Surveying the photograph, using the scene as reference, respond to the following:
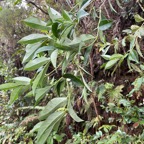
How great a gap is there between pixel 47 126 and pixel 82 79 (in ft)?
0.32

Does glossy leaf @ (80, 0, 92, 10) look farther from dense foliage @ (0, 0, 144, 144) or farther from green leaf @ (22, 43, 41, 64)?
green leaf @ (22, 43, 41, 64)

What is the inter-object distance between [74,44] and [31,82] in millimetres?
94

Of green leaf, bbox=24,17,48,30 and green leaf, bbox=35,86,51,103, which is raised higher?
green leaf, bbox=24,17,48,30

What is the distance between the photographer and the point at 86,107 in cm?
132

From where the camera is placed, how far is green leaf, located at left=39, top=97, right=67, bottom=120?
1.21ft

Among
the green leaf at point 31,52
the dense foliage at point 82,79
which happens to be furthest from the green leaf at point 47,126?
the green leaf at point 31,52

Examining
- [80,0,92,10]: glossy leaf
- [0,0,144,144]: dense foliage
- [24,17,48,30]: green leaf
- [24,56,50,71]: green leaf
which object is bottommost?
[0,0,144,144]: dense foliage

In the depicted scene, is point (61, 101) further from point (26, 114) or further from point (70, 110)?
point (26, 114)

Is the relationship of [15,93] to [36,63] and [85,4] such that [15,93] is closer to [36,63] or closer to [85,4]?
[36,63]

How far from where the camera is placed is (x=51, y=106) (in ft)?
1.22

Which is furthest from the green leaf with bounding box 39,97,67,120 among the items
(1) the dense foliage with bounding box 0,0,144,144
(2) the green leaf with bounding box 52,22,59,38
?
(2) the green leaf with bounding box 52,22,59,38

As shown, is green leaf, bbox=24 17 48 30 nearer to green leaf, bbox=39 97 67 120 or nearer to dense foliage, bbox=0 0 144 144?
dense foliage, bbox=0 0 144 144

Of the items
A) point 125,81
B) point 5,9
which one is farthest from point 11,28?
point 125,81

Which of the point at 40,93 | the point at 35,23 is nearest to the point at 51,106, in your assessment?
the point at 40,93
